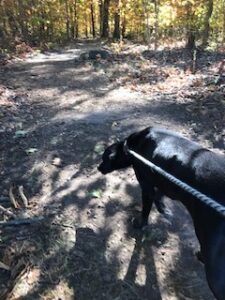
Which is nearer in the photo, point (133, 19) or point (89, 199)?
point (89, 199)

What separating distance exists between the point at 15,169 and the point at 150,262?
2.48m

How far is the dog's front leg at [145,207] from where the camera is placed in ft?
12.8

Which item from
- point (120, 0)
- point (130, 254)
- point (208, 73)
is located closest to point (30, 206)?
point (130, 254)

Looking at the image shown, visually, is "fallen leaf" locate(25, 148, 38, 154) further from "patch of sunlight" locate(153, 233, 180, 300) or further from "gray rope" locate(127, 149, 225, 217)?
"patch of sunlight" locate(153, 233, 180, 300)

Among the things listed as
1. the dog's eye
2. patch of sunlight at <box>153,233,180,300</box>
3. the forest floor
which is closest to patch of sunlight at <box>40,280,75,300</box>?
the forest floor

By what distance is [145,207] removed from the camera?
4062 mm

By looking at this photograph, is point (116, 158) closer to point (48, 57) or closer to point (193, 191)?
point (193, 191)

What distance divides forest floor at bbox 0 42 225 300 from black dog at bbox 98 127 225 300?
43 centimetres

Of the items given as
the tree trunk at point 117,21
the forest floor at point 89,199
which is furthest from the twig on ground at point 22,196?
the tree trunk at point 117,21

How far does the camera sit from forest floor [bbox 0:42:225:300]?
3432 millimetres

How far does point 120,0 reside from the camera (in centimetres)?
2052

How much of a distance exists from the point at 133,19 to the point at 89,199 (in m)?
22.1

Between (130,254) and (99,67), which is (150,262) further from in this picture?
(99,67)

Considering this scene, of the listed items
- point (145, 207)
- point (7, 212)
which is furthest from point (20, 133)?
point (145, 207)
